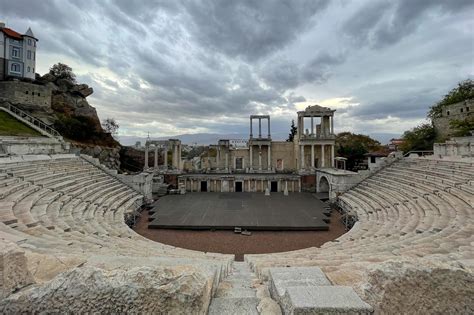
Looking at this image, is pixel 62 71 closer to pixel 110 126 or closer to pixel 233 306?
pixel 110 126

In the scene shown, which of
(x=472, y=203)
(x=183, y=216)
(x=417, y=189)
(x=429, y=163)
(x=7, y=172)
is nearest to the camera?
(x=472, y=203)

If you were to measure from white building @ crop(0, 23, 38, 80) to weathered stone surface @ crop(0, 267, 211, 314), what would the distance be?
2101 inches

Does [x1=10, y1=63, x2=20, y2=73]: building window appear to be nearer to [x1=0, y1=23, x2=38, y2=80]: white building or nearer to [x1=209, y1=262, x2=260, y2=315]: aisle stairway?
[x1=0, y1=23, x2=38, y2=80]: white building

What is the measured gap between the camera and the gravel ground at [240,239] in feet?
40.8

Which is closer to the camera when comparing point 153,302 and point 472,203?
point 153,302

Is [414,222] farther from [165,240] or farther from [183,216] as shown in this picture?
[183,216]

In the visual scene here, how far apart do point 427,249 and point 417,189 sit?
34.2ft

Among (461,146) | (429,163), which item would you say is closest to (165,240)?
(429,163)

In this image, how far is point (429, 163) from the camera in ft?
60.7

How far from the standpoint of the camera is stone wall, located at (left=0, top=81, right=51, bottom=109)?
34875 mm

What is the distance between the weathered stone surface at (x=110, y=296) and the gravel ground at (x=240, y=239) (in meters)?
9.48

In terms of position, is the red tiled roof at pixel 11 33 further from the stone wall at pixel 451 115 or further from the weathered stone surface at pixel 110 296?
the stone wall at pixel 451 115

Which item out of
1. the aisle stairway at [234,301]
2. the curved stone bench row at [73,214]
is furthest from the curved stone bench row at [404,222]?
the curved stone bench row at [73,214]

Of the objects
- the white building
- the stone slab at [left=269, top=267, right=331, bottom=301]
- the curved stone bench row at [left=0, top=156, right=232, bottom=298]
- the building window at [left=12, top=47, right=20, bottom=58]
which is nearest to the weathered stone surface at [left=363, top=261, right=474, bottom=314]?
the stone slab at [left=269, top=267, right=331, bottom=301]
